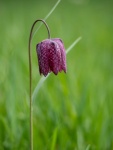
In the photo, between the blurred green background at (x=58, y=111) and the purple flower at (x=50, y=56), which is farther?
the blurred green background at (x=58, y=111)

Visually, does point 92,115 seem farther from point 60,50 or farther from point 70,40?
point 70,40

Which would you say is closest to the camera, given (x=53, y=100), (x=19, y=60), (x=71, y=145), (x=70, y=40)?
(x=71, y=145)

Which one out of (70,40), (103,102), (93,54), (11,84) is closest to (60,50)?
(11,84)

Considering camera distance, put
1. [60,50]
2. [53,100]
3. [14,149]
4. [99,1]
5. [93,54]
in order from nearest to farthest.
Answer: [60,50] → [14,149] → [53,100] → [93,54] → [99,1]

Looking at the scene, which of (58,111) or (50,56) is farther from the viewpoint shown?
(58,111)

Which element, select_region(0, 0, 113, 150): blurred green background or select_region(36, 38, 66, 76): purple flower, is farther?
select_region(0, 0, 113, 150): blurred green background

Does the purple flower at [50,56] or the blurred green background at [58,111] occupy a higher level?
the purple flower at [50,56]

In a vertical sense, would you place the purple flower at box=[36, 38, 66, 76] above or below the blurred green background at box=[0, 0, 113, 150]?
above

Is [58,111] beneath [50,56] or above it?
beneath
